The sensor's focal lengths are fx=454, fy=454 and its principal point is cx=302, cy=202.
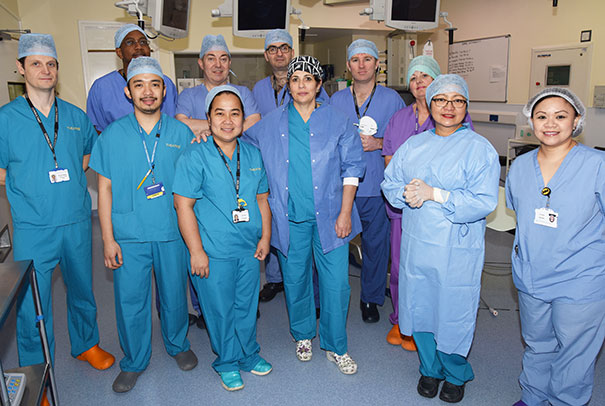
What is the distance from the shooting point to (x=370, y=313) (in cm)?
305

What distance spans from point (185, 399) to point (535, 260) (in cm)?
179

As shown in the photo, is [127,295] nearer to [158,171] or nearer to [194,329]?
[158,171]

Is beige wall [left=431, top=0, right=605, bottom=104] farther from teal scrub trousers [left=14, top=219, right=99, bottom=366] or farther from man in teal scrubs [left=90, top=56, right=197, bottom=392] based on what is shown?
teal scrub trousers [left=14, top=219, right=99, bottom=366]

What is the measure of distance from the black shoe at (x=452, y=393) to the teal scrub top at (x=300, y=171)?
1.07 metres

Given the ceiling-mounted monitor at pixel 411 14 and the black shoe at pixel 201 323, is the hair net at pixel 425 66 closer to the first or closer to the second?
the ceiling-mounted monitor at pixel 411 14

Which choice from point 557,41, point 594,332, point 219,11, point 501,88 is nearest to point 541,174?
point 594,332

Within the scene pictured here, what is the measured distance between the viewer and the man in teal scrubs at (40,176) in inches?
86.6

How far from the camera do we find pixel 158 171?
224 centimetres

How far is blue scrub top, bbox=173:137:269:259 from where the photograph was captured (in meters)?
2.12

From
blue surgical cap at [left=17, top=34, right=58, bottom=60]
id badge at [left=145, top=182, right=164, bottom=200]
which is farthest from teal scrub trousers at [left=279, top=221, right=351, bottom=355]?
blue surgical cap at [left=17, top=34, right=58, bottom=60]

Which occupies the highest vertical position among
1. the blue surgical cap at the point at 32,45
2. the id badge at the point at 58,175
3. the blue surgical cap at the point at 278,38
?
the blue surgical cap at the point at 278,38

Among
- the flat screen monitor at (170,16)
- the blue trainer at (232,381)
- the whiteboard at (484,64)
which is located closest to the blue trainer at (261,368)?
the blue trainer at (232,381)

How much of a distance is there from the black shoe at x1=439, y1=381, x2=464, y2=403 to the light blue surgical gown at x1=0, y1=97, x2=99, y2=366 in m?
1.95

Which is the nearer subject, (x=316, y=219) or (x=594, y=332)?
(x=594, y=332)
